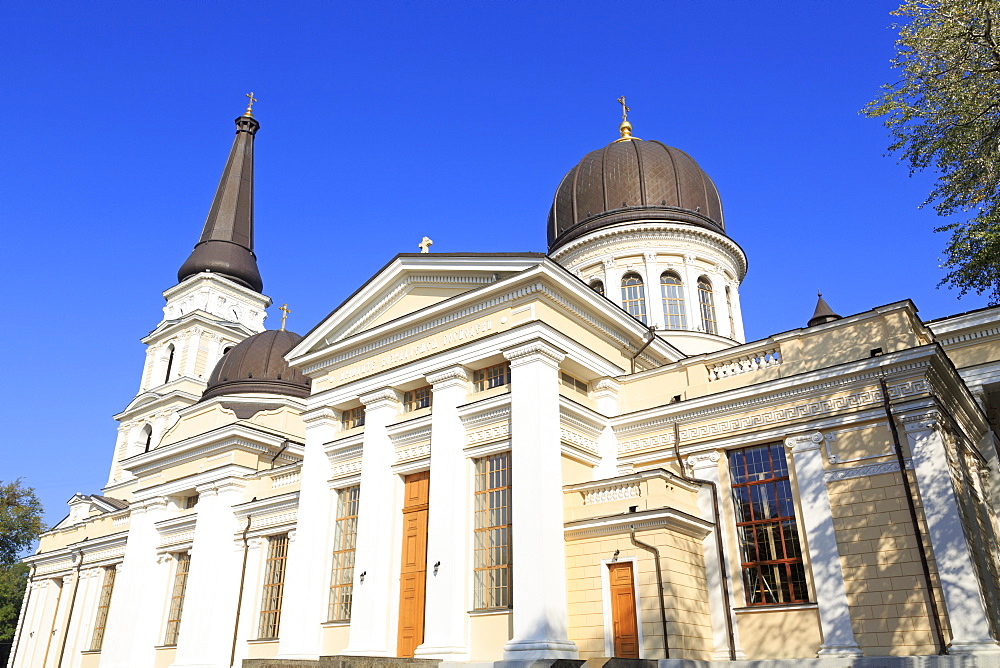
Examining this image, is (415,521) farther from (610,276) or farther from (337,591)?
(610,276)

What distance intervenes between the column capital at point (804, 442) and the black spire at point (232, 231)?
42.3 meters

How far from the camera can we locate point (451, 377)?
1891 centimetres

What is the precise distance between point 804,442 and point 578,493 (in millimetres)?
4613

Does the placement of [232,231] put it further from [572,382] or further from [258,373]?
[572,382]

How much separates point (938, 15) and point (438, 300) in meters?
12.1

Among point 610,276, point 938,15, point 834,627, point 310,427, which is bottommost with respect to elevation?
point 834,627

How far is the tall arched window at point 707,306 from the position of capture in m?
27.6

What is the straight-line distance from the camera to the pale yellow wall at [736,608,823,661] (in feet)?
48.9

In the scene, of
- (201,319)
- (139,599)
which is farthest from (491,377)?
(201,319)

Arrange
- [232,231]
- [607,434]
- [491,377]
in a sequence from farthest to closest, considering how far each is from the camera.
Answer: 1. [232,231]
2. [607,434]
3. [491,377]

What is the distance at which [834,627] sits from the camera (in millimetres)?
14586

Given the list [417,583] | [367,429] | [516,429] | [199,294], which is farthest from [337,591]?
[199,294]

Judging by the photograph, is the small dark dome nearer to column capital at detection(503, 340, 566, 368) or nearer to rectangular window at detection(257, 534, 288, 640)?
rectangular window at detection(257, 534, 288, 640)

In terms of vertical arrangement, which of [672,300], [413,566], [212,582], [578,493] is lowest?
[413,566]
